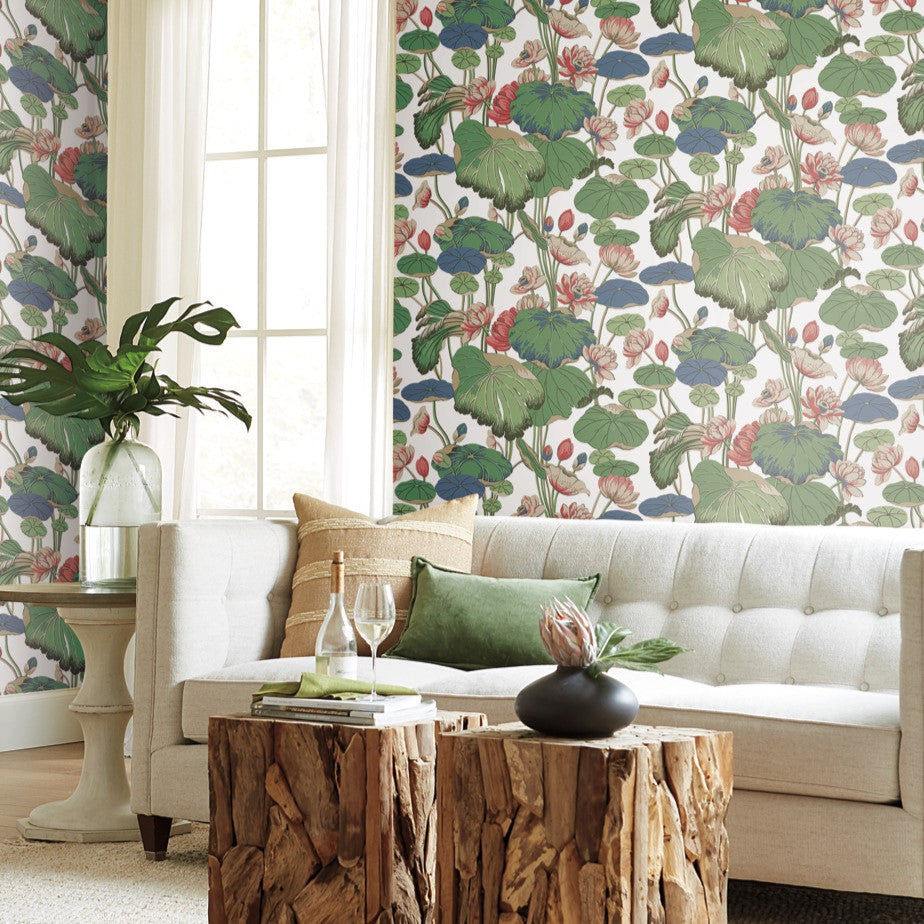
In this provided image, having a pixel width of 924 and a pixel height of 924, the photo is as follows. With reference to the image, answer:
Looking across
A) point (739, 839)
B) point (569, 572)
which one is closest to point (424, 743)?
point (739, 839)

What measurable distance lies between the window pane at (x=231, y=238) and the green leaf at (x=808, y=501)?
1.93m

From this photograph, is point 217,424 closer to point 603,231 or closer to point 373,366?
point 373,366

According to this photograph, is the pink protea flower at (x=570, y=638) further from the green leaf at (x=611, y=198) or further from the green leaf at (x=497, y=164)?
the green leaf at (x=497, y=164)

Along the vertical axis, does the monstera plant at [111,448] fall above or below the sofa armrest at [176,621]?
above

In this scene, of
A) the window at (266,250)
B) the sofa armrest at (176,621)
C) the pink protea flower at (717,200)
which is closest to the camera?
the sofa armrest at (176,621)

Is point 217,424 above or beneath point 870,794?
above

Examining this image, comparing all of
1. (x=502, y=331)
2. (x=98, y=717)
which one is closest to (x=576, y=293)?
(x=502, y=331)

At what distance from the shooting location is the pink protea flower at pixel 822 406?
371 centimetres

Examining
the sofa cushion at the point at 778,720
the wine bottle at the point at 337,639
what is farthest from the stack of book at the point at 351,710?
the sofa cushion at the point at 778,720

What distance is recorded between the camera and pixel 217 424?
4.63 meters

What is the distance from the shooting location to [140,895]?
8.66 feet

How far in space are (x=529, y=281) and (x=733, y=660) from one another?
1.56 m

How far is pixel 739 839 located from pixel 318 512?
1.42 meters

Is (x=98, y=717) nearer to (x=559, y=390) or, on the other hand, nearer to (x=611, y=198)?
(x=559, y=390)
